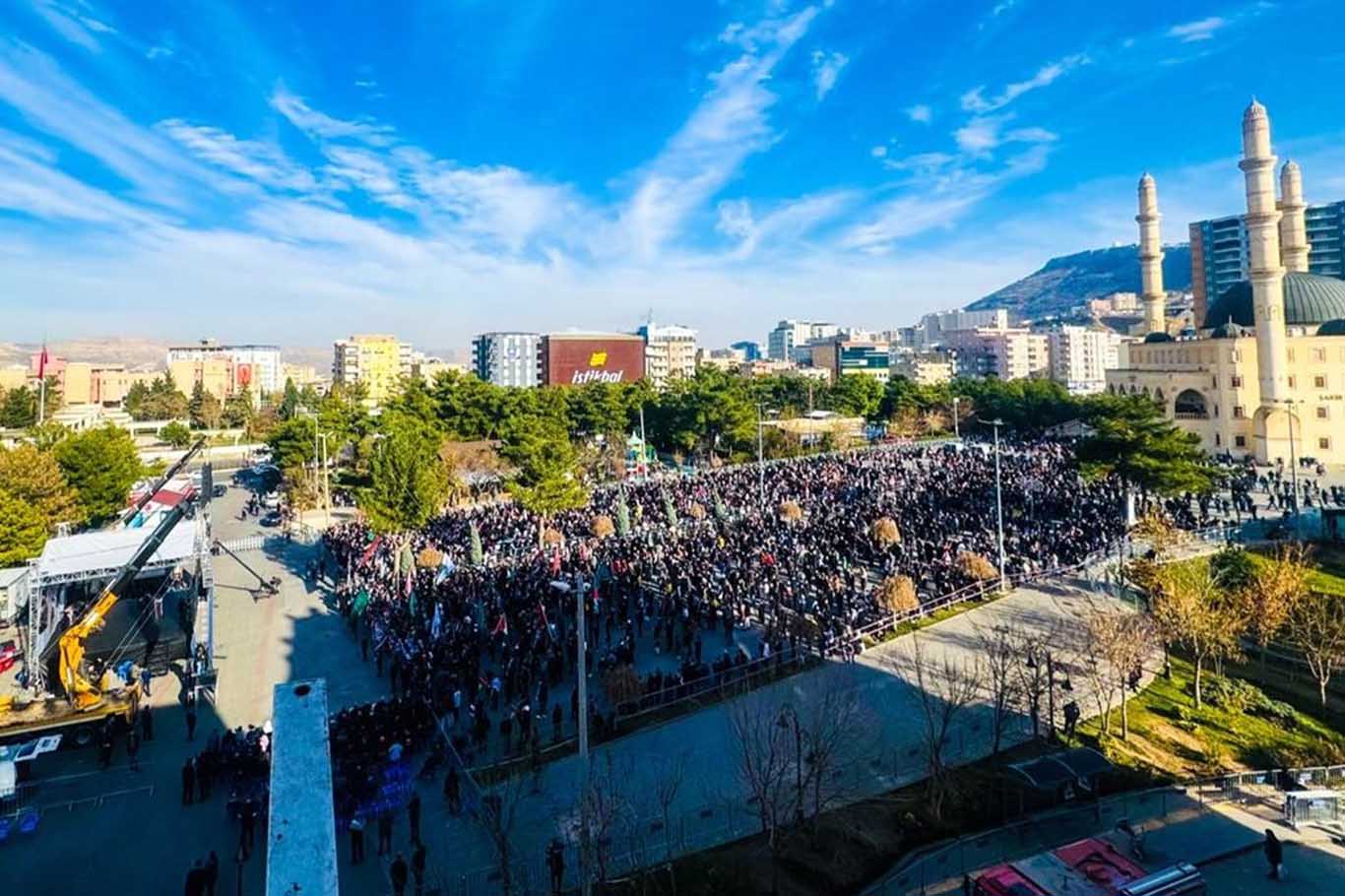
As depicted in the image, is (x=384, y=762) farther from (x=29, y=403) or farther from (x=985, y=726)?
(x=29, y=403)

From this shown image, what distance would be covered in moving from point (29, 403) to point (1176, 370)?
9194cm

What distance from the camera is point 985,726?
14.6m

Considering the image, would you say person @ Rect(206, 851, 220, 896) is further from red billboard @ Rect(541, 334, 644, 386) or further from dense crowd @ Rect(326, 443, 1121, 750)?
red billboard @ Rect(541, 334, 644, 386)

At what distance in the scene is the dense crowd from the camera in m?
17.1

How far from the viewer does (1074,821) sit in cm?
1211

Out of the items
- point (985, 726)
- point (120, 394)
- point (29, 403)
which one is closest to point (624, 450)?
point (985, 726)

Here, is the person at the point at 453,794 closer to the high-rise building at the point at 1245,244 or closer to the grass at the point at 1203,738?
the grass at the point at 1203,738

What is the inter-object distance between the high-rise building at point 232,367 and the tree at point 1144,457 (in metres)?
118

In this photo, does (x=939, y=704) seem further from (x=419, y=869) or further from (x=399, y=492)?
(x=399, y=492)

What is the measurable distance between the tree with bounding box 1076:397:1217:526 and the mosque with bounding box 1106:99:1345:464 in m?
20.1

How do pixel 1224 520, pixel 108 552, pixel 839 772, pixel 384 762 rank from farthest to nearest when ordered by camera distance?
pixel 1224 520
pixel 108 552
pixel 384 762
pixel 839 772

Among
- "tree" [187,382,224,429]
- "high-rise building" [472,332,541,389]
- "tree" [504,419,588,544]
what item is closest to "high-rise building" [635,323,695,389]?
"high-rise building" [472,332,541,389]

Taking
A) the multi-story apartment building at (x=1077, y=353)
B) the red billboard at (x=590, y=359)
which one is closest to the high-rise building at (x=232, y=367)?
the red billboard at (x=590, y=359)

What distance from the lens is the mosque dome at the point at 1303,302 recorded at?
4734 centimetres
